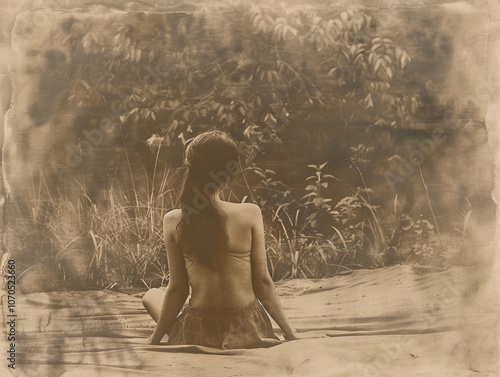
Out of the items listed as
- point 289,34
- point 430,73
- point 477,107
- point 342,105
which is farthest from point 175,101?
point 477,107

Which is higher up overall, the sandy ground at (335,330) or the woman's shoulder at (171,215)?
the woman's shoulder at (171,215)

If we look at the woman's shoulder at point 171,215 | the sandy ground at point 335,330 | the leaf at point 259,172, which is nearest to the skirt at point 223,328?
the sandy ground at point 335,330

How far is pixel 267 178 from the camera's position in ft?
11.6

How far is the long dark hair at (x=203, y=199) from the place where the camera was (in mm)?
3393

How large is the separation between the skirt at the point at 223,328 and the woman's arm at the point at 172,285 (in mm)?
60

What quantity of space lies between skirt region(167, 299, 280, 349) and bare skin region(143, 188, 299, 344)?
0.04 metres

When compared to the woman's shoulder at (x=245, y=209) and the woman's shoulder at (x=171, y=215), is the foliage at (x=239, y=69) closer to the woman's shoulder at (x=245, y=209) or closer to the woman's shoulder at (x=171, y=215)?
the woman's shoulder at (x=245, y=209)

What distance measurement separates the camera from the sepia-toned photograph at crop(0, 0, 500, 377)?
3531 millimetres

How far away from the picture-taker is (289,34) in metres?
3.58

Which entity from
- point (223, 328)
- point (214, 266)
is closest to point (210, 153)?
point (214, 266)

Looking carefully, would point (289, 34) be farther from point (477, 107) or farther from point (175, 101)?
point (477, 107)

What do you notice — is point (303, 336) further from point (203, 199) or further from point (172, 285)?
point (203, 199)

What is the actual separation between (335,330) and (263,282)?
0.63m

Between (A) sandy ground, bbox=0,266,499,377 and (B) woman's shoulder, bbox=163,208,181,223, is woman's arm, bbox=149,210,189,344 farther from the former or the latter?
(A) sandy ground, bbox=0,266,499,377
